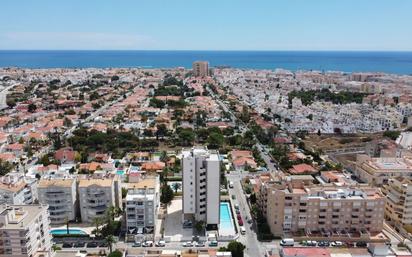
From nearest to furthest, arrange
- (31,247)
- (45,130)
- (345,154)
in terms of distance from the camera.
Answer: (31,247), (345,154), (45,130)

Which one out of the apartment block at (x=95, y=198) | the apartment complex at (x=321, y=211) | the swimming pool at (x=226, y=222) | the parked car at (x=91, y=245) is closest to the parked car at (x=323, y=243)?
the apartment complex at (x=321, y=211)

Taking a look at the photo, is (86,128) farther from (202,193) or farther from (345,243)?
(345,243)

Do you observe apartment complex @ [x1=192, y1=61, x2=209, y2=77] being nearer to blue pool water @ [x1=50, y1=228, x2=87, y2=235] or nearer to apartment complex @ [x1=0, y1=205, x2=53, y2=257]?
blue pool water @ [x1=50, y1=228, x2=87, y2=235]

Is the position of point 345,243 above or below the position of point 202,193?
below

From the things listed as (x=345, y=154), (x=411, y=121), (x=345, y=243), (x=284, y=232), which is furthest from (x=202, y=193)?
(x=411, y=121)

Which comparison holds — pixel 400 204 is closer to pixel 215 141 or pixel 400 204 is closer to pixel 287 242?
pixel 287 242

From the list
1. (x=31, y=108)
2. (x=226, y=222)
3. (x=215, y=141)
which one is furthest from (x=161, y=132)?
(x=31, y=108)

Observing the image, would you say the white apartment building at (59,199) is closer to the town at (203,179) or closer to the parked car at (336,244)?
the town at (203,179)

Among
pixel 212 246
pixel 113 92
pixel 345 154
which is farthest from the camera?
pixel 113 92
